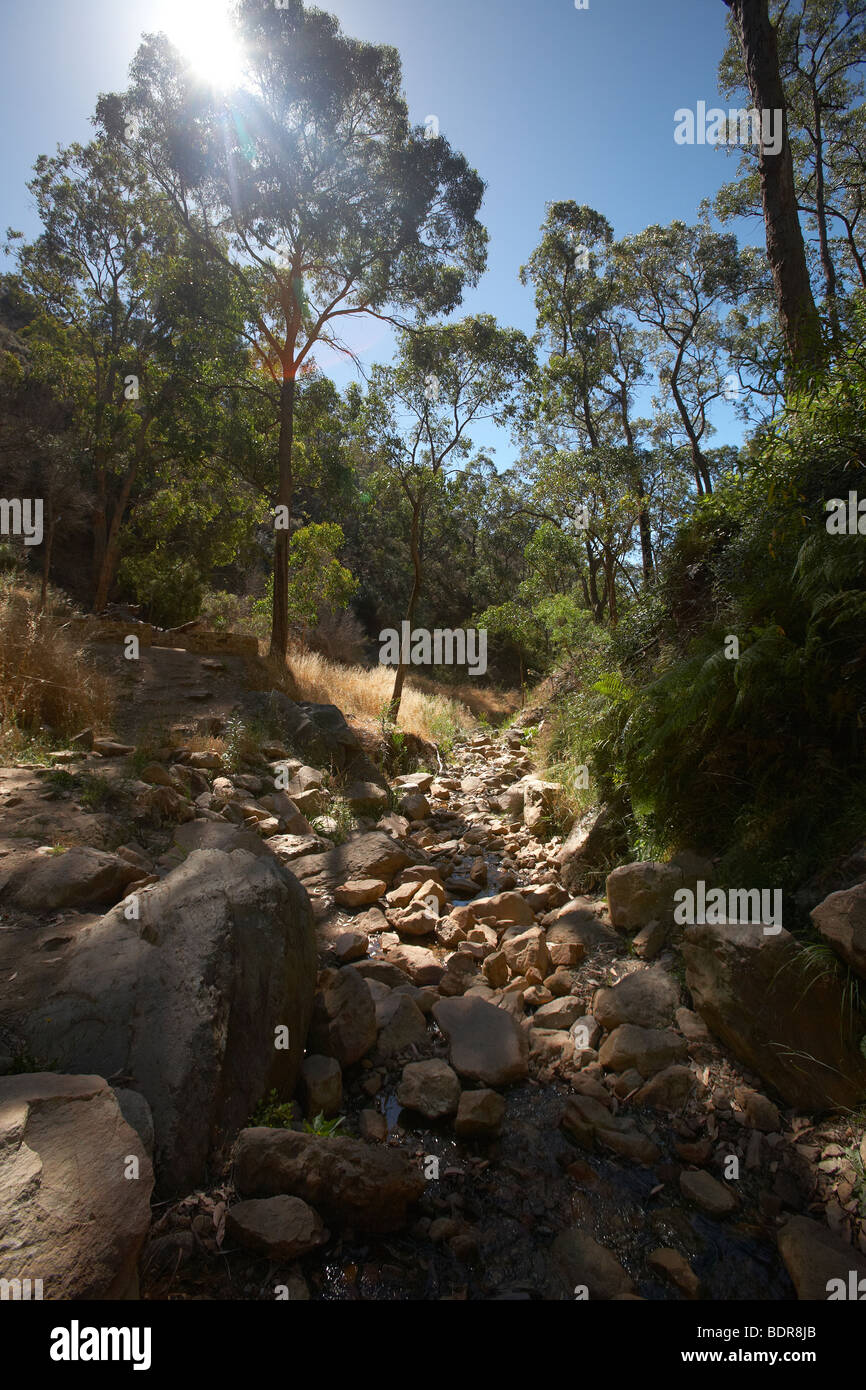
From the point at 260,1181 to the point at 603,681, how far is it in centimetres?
415

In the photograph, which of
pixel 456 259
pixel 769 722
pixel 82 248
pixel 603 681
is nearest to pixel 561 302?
pixel 456 259

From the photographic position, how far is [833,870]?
2932 millimetres

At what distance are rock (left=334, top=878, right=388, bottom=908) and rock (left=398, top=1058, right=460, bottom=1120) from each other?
6.19ft

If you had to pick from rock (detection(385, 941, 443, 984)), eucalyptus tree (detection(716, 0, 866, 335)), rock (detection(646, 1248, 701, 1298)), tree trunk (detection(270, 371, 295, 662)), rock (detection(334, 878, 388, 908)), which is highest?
eucalyptus tree (detection(716, 0, 866, 335))

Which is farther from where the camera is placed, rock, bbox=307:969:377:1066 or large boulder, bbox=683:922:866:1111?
rock, bbox=307:969:377:1066

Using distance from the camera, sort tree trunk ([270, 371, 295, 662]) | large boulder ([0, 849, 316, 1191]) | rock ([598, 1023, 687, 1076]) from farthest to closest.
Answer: tree trunk ([270, 371, 295, 662])
rock ([598, 1023, 687, 1076])
large boulder ([0, 849, 316, 1191])

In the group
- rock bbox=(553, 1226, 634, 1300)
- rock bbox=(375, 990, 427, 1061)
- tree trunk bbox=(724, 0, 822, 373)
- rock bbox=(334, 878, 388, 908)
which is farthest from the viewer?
tree trunk bbox=(724, 0, 822, 373)

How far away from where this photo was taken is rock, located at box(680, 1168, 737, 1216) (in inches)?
89.0

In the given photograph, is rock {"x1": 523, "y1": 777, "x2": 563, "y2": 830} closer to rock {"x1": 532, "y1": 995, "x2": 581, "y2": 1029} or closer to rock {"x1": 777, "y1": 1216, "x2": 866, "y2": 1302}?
rock {"x1": 532, "y1": 995, "x2": 581, "y2": 1029}

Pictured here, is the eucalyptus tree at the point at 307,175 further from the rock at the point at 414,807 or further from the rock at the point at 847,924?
the rock at the point at 847,924

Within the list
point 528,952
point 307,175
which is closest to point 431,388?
point 307,175

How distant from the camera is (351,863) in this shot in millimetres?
5219

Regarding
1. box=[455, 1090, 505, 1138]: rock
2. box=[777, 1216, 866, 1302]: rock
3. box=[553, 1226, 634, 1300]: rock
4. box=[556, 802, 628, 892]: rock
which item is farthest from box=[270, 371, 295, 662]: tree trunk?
box=[777, 1216, 866, 1302]: rock
